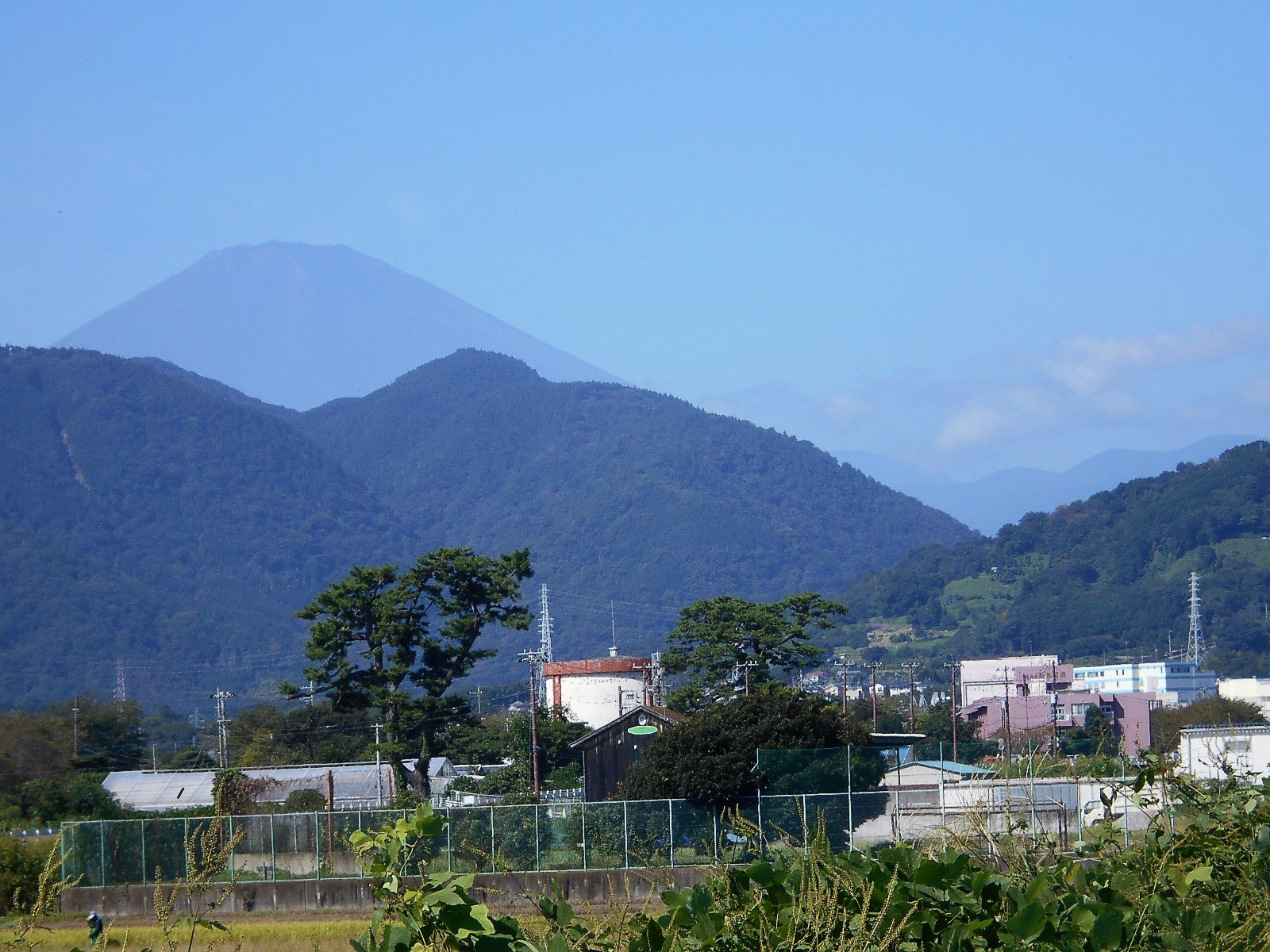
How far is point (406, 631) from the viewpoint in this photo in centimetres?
5450

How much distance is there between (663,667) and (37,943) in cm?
6093

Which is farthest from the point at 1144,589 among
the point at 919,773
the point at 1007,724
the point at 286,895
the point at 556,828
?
the point at 286,895

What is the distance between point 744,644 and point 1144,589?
5160 inches

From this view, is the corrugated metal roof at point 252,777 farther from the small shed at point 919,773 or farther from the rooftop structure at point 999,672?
the rooftop structure at point 999,672

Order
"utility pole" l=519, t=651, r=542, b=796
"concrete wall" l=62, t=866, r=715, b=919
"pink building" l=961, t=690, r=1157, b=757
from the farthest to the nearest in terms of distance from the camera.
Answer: "pink building" l=961, t=690, r=1157, b=757
"utility pole" l=519, t=651, r=542, b=796
"concrete wall" l=62, t=866, r=715, b=919

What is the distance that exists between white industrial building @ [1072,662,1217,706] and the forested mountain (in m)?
39.5

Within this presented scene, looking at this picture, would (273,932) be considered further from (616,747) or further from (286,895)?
(616,747)

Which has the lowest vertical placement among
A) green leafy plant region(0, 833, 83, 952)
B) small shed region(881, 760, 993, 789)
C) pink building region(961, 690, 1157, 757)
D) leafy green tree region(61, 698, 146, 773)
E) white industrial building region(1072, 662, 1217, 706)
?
white industrial building region(1072, 662, 1217, 706)

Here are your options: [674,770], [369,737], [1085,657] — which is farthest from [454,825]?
[1085,657]

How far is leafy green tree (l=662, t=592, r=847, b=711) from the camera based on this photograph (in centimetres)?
6034

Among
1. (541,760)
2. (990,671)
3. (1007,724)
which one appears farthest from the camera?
Answer: (990,671)


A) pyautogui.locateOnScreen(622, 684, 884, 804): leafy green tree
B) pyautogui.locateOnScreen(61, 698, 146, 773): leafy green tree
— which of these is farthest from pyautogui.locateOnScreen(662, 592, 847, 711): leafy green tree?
pyautogui.locateOnScreen(61, 698, 146, 773): leafy green tree

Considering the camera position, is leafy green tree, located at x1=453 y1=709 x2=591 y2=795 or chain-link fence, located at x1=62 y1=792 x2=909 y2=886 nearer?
chain-link fence, located at x1=62 y1=792 x2=909 y2=886

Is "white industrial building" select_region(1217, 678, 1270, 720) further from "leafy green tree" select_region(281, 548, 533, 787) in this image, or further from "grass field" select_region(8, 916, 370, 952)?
"grass field" select_region(8, 916, 370, 952)
